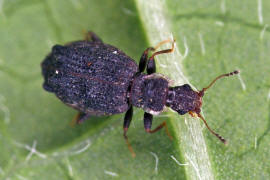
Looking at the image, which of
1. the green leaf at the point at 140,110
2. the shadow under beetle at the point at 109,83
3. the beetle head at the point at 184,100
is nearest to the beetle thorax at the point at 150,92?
the shadow under beetle at the point at 109,83

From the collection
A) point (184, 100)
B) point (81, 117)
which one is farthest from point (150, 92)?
point (81, 117)

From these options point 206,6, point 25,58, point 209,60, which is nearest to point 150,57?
point 209,60

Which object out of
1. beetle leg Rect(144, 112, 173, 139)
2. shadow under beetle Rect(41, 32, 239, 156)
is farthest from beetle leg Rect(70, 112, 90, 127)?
beetle leg Rect(144, 112, 173, 139)

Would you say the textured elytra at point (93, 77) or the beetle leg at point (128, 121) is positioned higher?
the textured elytra at point (93, 77)

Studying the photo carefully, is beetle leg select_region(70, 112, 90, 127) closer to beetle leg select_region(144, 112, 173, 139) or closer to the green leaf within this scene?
the green leaf

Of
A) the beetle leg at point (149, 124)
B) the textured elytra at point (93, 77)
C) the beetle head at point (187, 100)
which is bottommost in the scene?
the beetle leg at point (149, 124)

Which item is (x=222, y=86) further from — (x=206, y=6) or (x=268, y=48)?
(x=206, y=6)

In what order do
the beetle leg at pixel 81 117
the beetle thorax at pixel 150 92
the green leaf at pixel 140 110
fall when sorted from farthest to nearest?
the beetle leg at pixel 81 117 → the beetle thorax at pixel 150 92 → the green leaf at pixel 140 110

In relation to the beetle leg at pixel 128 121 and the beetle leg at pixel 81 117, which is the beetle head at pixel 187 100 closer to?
the beetle leg at pixel 128 121
